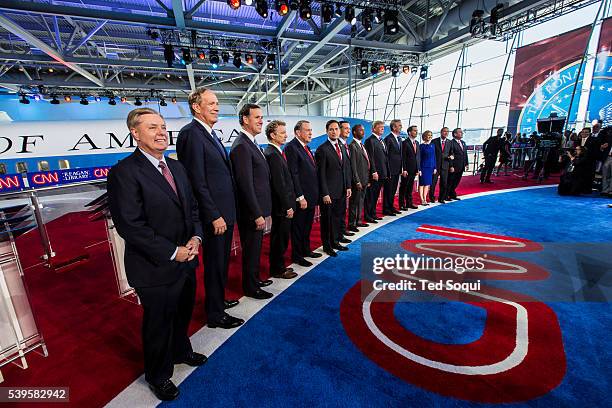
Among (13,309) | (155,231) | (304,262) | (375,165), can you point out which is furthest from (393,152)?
(13,309)

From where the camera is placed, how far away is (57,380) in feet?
5.43

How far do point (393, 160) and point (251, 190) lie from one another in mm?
3462

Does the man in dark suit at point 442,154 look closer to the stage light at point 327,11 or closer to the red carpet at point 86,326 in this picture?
the red carpet at point 86,326

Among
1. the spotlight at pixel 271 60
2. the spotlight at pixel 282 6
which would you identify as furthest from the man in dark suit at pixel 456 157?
the spotlight at pixel 271 60

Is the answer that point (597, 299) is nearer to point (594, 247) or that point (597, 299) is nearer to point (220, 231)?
point (594, 247)

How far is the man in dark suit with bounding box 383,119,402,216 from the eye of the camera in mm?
4922

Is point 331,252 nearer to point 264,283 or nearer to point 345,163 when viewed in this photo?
point 264,283

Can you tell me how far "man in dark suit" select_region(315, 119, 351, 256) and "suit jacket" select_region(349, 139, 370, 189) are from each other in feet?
1.45

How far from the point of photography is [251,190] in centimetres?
224

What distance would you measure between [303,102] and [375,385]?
2423cm

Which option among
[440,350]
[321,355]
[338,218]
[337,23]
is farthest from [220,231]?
[337,23]

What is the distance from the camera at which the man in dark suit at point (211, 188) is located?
1829mm

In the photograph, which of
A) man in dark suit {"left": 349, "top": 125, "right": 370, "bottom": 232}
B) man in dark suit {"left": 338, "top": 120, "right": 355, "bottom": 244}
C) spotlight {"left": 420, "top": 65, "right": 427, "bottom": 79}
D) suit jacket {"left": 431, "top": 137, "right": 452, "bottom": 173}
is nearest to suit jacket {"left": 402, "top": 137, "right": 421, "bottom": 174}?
suit jacket {"left": 431, "top": 137, "right": 452, "bottom": 173}

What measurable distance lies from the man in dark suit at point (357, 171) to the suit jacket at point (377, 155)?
0.34m
